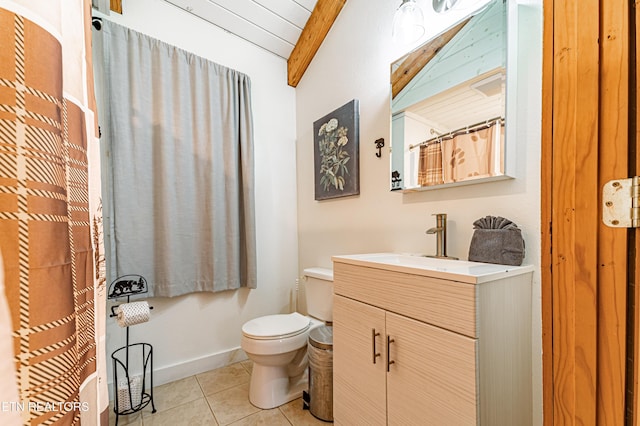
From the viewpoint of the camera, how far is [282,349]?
62.4 inches

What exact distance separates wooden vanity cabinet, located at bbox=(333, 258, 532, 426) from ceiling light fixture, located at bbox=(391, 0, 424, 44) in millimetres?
1245

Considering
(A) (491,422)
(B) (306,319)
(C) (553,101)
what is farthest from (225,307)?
(C) (553,101)

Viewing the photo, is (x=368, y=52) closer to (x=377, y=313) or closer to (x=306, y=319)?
(x=377, y=313)

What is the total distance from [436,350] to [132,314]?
1.55 m

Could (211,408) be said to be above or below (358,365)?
below

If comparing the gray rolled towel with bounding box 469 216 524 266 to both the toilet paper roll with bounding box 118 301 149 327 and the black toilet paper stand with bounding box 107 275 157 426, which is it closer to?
the toilet paper roll with bounding box 118 301 149 327

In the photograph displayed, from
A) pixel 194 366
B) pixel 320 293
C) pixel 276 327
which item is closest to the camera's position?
pixel 276 327

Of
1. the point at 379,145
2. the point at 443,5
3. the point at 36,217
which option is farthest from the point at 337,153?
the point at 36,217

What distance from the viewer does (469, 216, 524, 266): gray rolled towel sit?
103cm

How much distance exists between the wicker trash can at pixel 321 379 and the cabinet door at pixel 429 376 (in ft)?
1.75

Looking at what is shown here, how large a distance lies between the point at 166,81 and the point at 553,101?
2.13 m

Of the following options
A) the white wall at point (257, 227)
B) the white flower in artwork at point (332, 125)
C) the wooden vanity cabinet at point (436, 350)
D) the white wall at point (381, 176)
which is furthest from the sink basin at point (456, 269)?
the white wall at point (257, 227)

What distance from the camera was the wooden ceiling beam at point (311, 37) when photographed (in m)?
2.05

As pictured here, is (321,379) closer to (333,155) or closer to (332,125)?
(333,155)
